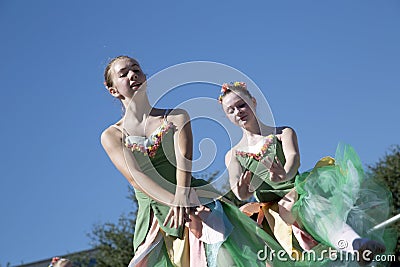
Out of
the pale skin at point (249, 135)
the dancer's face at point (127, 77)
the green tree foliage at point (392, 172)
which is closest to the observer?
the dancer's face at point (127, 77)

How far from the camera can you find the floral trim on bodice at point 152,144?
3.88 m

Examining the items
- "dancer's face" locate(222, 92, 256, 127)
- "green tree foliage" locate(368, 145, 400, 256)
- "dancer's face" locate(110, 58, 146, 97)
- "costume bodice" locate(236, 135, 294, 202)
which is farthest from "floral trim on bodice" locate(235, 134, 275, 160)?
"green tree foliage" locate(368, 145, 400, 256)

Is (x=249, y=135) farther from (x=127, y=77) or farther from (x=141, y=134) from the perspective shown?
(x=127, y=77)

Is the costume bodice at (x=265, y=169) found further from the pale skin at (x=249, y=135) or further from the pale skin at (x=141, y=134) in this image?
the pale skin at (x=141, y=134)

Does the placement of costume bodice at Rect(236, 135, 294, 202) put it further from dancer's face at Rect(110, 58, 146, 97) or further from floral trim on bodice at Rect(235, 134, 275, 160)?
dancer's face at Rect(110, 58, 146, 97)

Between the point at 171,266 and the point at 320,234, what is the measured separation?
797 mm

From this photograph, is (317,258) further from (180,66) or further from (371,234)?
(180,66)

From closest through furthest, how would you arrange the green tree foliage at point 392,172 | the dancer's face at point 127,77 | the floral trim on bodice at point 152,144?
the floral trim on bodice at point 152,144
the dancer's face at point 127,77
the green tree foliage at point 392,172

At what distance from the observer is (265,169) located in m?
4.27

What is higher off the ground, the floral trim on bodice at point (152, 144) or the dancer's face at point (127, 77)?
the dancer's face at point (127, 77)

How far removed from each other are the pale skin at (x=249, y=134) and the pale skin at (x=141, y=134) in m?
0.47

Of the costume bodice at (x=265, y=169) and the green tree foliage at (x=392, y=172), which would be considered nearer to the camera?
the costume bodice at (x=265, y=169)

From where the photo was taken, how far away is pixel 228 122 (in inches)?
171

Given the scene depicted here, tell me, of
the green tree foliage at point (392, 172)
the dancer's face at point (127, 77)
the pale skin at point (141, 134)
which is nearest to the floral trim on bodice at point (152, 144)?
the pale skin at point (141, 134)
